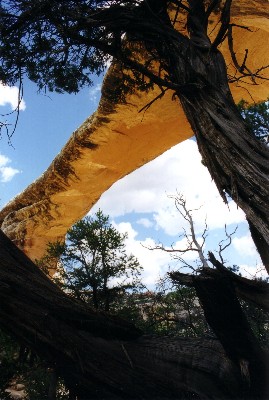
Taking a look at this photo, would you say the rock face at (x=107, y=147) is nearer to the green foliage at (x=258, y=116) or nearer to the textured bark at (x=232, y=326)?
the green foliage at (x=258, y=116)

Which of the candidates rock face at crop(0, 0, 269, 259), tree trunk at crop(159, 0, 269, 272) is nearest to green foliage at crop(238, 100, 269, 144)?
rock face at crop(0, 0, 269, 259)

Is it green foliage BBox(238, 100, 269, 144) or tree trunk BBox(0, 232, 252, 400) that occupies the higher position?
green foliage BBox(238, 100, 269, 144)

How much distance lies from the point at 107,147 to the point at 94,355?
7.36m

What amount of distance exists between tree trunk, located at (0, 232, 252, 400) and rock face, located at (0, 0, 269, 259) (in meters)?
4.56

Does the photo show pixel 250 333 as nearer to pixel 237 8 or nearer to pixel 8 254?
pixel 8 254

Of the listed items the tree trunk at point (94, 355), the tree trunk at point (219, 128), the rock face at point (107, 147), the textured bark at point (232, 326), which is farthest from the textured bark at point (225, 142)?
the rock face at point (107, 147)

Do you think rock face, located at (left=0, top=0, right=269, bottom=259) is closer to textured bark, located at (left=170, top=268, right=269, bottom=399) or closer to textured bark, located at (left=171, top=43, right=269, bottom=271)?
textured bark, located at (left=171, top=43, right=269, bottom=271)

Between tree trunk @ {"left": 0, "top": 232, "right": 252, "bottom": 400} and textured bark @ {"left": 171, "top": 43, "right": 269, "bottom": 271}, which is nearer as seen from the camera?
Result: textured bark @ {"left": 171, "top": 43, "right": 269, "bottom": 271}

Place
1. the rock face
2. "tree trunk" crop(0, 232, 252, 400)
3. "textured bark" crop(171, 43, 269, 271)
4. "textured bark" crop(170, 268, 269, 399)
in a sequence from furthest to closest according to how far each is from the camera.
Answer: the rock face
"tree trunk" crop(0, 232, 252, 400)
"textured bark" crop(170, 268, 269, 399)
"textured bark" crop(171, 43, 269, 271)

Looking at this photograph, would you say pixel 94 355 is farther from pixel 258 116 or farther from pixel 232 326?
pixel 258 116

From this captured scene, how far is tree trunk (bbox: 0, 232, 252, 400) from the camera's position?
3.16m

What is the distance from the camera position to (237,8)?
6.84 meters

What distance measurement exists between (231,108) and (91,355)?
258 cm

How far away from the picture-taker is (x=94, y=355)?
322cm
